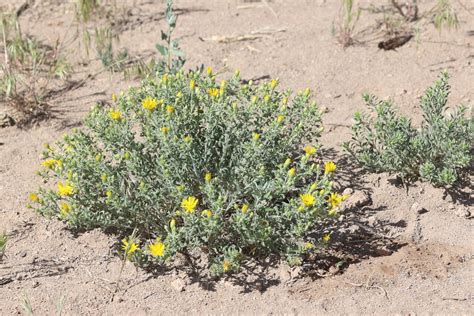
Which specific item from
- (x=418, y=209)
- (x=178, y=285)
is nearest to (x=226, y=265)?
(x=178, y=285)

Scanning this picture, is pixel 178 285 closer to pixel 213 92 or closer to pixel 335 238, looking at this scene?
pixel 335 238

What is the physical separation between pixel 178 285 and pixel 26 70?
2.63m

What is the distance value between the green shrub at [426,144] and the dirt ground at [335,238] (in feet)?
0.43

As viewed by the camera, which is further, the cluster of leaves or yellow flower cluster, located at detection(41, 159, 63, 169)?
the cluster of leaves

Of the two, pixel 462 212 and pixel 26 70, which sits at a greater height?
pixel 26 70

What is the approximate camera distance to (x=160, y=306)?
3145mm

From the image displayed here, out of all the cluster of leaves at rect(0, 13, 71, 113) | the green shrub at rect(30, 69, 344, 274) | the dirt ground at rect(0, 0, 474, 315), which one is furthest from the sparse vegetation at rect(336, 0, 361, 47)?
the cluster of leaves at rect(0, 13, 71, 113)

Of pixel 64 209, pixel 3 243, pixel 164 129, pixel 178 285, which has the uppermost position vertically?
pixel 164 129

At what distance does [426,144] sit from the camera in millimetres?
3680

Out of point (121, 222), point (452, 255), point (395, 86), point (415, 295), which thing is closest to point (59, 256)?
point (121, 222)

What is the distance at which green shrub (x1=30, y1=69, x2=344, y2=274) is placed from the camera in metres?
3.11

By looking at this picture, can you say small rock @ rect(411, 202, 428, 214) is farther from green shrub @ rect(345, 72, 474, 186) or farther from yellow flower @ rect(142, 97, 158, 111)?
yellow flower @ rect(142, 97, 158, 111)

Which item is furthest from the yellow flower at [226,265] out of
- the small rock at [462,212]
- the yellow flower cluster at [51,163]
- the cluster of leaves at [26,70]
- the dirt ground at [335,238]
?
the cluster of leaves at [26,70]

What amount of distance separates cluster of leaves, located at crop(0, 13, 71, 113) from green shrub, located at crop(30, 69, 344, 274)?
50.5 inches
